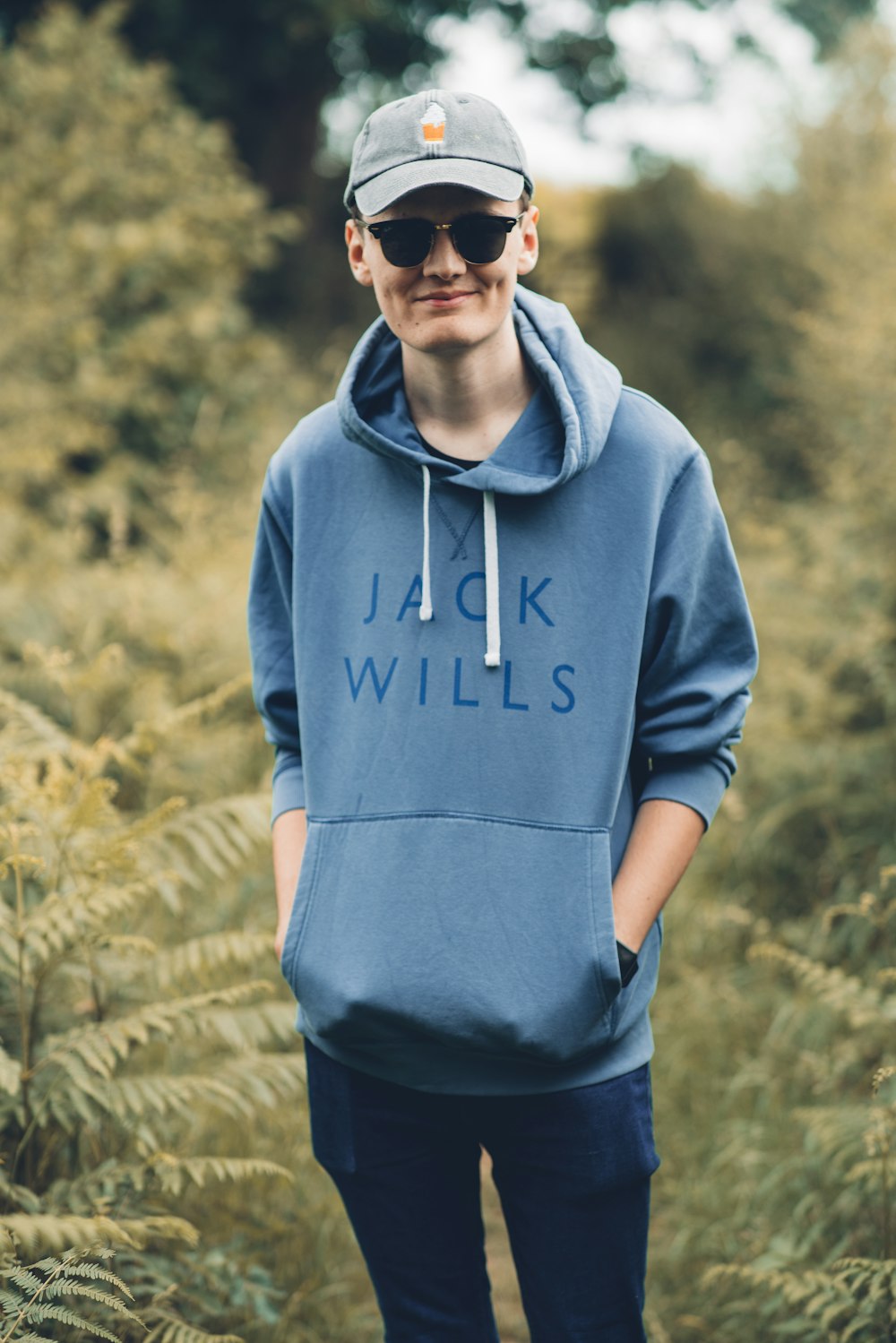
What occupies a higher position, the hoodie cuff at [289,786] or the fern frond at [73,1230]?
the hoodie cuff at [289,786]

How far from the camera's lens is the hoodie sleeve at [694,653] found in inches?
73.7

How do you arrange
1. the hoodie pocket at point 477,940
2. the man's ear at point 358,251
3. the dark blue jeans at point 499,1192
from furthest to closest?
the man's ear at point 358,251 → the dark blue jeans at point 499,1192 → the hoodie pocket at point 477,940

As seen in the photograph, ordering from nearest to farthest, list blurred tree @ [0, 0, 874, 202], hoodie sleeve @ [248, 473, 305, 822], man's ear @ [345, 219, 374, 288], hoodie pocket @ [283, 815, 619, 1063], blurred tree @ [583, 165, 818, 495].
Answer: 1. hoodie pocket @ [283, 815, 619, 1063]
2. man's ear @ [345, 219, 374, 288]
3. hoodie sleeve @ [248, 473, 305, 822]
4. blurred tree @ [0, 0, 874, 202]
5. blurred tree @ [583, 165, 818, 495]

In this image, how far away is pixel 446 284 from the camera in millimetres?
1808

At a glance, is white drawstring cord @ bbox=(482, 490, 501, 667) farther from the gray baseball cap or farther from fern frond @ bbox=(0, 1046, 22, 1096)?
fern frond @ bbox=(0, 1046, 22, 1096)

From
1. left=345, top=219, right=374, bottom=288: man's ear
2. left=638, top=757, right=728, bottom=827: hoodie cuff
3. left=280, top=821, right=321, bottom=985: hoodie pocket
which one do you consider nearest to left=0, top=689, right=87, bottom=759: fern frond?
left=280, top=821, right=321, bottom=985: hoodie pocket

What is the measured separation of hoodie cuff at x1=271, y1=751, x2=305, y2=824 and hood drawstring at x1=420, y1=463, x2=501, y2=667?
0.47 metres

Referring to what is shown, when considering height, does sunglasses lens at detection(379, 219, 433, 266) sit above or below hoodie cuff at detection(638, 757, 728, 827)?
above

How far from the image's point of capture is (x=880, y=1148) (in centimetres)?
260

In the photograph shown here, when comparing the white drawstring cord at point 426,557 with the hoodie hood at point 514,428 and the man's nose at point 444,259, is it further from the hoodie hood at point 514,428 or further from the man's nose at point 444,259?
the man's nose at point 444,259

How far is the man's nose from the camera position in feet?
5.90

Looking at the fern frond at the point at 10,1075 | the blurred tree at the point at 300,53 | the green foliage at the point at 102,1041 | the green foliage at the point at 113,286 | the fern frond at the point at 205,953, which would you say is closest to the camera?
the fern frond at the point at 10,1075

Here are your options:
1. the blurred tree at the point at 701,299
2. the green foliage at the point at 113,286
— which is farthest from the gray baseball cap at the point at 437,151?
the blurred tree at the point at 701,299

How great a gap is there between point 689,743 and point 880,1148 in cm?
126
